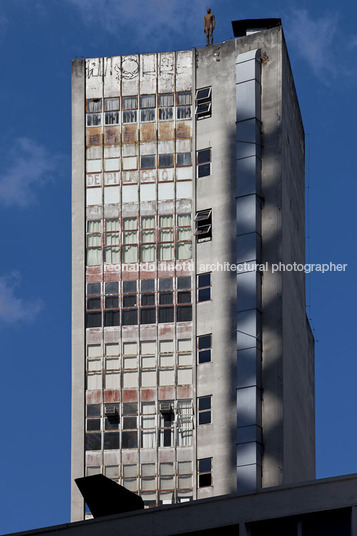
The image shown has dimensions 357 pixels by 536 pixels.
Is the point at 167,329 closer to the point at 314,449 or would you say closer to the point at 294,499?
the point at 314,449

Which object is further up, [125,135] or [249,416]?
[125,135]

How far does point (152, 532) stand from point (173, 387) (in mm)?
48102

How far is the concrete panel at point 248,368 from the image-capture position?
94.1 metres

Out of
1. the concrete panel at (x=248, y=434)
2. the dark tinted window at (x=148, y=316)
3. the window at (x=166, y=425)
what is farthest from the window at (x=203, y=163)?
the concrete panel at (x=248, y=434)

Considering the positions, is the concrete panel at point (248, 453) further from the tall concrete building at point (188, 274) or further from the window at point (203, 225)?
the window at point (203, 225)

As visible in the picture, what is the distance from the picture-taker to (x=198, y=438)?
94.5 meters

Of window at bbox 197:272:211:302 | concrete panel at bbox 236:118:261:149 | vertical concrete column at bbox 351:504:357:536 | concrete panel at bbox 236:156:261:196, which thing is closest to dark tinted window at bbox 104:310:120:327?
window at bbox 197:272:211:302

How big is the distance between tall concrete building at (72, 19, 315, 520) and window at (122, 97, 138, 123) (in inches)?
3.5

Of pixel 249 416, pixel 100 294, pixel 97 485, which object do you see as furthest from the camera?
pixel 100 294

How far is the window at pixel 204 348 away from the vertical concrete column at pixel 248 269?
2.08 m

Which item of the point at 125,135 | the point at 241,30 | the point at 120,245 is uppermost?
the point at 241,30

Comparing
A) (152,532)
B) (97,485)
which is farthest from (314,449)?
(152,532)

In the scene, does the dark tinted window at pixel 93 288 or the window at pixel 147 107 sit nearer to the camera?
the dark tinted window at pixel 93 288

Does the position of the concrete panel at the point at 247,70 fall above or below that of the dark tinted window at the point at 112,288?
above
